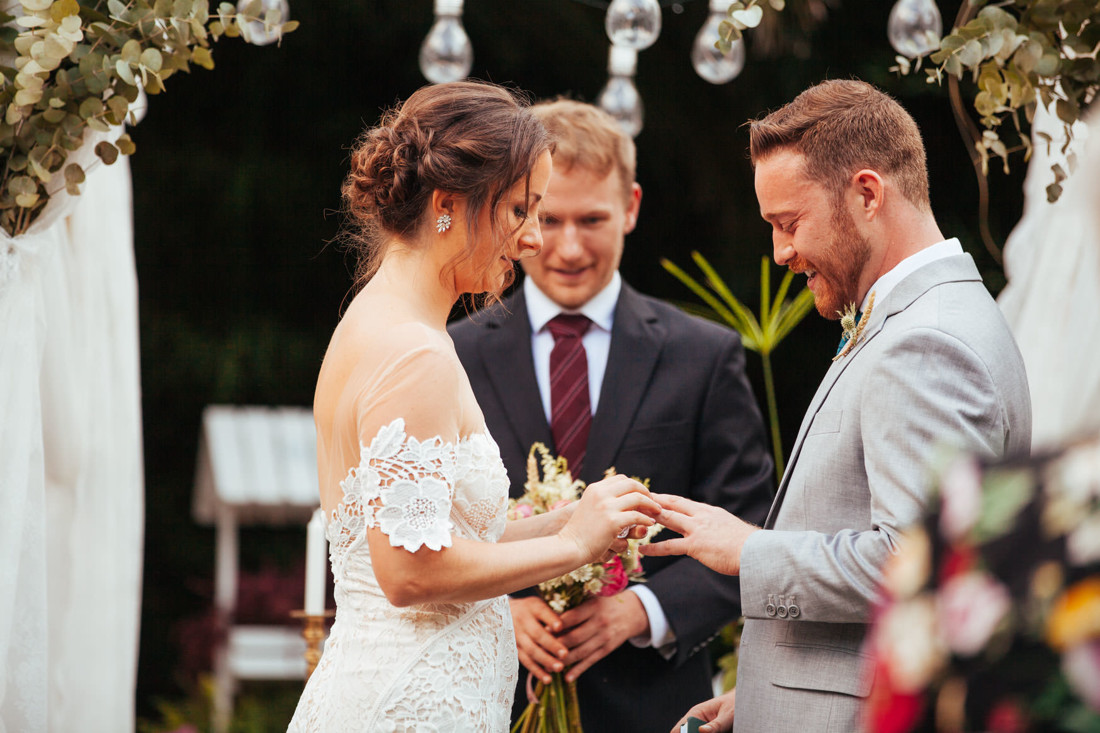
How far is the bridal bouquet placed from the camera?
9.07 feet

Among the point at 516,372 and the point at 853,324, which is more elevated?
the point at 853,324

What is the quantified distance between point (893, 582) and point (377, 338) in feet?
4.18

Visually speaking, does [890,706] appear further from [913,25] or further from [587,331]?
[913,25]

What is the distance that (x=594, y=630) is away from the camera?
2902 mm

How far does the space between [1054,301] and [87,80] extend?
259cm

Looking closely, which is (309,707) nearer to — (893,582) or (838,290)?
(838,290)

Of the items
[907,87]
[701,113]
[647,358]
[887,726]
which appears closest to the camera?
[887,726]

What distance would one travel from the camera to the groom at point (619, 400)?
3.12 meters

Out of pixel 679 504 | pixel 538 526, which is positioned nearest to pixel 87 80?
pixel 538 526

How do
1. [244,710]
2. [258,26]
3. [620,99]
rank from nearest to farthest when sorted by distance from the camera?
[258,26] → [620,99] → [244,710]

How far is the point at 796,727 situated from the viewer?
2258 mm

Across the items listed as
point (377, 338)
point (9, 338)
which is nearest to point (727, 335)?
point (377, 338)

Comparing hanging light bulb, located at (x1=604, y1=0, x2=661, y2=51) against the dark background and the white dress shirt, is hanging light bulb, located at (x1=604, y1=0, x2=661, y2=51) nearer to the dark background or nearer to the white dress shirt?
the white dress shirt

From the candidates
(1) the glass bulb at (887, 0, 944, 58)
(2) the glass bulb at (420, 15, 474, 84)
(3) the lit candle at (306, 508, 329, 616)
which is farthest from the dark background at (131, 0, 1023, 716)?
(3) the lit candle at (306, 508, 329, 616)
